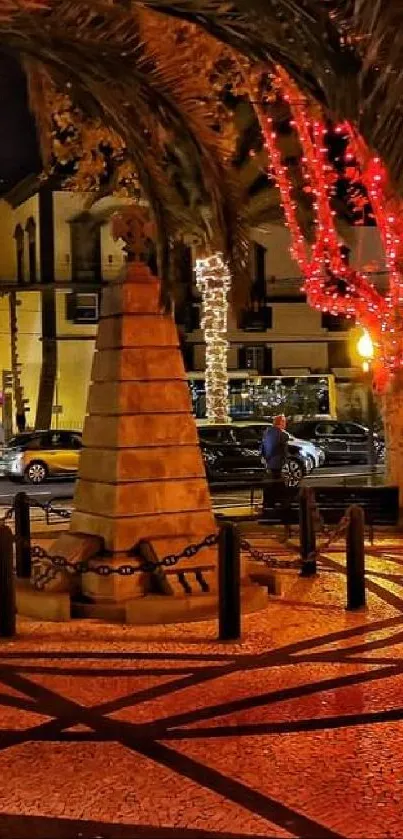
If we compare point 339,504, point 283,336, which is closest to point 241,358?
point 283,336

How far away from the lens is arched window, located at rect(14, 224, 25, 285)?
42250 mm

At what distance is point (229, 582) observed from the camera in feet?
28.5

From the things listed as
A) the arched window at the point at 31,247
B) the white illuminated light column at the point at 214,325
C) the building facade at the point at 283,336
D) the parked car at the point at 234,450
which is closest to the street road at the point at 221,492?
the parked car at the point at 234,450

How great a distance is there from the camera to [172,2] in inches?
308

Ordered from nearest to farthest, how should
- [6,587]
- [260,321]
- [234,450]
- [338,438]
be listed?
[6,587] → [234,450] → [338,438] → [260,321]

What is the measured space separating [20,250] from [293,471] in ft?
67.7

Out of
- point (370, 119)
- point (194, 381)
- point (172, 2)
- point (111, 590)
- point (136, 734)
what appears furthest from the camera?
point (194, 381)

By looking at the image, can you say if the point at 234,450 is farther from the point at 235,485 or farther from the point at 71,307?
the point at 71,307

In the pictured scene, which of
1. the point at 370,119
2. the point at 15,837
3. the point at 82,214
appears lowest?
the point at 15,837

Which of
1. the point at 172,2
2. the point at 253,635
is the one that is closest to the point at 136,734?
the point at 253,635

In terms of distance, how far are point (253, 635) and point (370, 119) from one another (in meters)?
4.50

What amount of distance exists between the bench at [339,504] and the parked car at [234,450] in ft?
33.5

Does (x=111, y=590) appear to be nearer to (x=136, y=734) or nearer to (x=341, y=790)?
(x=136, y=734)

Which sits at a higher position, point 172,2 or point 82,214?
point 82,214
